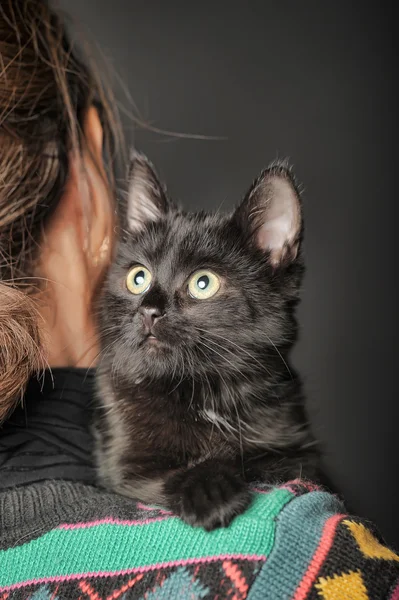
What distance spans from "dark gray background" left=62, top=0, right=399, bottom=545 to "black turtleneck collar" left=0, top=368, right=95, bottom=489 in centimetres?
142

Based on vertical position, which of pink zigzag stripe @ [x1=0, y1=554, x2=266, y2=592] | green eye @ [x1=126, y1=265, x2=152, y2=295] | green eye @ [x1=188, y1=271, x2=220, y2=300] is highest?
green eye @ [x1=188, y1=271, x2=220, y2=300]

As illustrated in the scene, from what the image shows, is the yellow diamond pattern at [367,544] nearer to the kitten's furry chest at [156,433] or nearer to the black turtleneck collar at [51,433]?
the kitten's furry chest at [156,433]

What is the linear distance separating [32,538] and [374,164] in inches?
91.7

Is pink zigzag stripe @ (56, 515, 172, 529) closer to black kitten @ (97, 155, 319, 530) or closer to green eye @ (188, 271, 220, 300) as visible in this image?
black kitten @ (97, 155, 319, 530)

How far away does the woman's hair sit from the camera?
1282mm

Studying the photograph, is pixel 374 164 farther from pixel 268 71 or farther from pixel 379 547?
pixel 379 547

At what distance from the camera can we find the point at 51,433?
129 cm

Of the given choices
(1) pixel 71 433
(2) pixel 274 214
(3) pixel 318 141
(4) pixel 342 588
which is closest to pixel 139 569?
(4) pixel 342 588

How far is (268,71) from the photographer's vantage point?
2.70 metres

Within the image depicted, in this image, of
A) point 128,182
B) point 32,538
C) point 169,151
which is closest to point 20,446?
point 32,538

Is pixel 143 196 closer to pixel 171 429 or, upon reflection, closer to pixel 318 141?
pixel 171 429

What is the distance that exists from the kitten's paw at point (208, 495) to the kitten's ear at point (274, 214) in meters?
0.50

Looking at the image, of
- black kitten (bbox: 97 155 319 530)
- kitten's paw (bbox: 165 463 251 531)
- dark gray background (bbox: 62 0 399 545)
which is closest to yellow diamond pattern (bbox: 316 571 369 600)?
kitten's paw (bbox: 165 463 251 531)

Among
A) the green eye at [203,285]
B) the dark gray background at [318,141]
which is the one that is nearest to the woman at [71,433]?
the green eye at [203,285]
